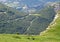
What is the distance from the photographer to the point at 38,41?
48438 millimetres

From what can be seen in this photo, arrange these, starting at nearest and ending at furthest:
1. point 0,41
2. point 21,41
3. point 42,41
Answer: point 0,41 < point 21,41 < point 42,41

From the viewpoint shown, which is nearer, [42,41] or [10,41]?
[10,41]

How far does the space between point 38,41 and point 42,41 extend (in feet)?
2.94

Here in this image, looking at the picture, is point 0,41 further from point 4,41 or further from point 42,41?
point 42,41

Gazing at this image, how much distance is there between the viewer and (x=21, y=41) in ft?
149

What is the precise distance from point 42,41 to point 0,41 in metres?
10.7

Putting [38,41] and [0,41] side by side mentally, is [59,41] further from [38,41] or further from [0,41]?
[0,41]

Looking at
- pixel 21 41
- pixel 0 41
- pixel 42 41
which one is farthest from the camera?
pixel 42 41

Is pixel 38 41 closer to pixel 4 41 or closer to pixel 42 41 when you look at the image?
pixel 42 41

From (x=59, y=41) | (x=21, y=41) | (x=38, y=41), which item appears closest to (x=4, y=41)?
(x=21, y=41)

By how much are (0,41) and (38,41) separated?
10.1 meters

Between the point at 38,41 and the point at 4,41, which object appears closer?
the point at 4,41

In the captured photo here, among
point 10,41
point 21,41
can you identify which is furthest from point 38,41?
point 10,41

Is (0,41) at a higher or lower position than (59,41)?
higher
